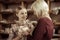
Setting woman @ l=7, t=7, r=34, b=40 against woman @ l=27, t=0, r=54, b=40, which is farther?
woman @ l=7, t=7, r=34, b=40

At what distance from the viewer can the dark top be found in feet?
3.78

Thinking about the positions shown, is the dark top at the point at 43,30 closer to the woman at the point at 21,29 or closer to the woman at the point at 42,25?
the woman at the point at 42,25

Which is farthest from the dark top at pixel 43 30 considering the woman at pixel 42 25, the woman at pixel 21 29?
the woman at pixel 21 29

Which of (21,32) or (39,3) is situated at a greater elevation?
(39,3)

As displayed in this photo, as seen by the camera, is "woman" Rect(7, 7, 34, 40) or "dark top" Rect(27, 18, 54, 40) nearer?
"dark top" Rect(27, 18, 54, 40)

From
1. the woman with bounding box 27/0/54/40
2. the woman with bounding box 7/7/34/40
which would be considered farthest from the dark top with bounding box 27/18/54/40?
the woman with bounding box 7/7/34/40

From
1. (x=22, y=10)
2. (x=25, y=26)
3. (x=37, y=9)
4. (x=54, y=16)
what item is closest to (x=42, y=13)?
(x=37, y=9)

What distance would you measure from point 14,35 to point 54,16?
103cm

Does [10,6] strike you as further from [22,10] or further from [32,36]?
[32,36]

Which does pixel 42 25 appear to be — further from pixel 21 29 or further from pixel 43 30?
pixel 21 29

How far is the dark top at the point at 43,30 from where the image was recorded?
1151mm

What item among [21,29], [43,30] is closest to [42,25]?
[43,30]

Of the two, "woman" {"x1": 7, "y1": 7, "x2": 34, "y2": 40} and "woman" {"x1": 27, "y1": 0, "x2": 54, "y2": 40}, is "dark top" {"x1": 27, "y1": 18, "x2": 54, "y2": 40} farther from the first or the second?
"woman" {"x1": 7, "y1": 7, "x2": 34, "y2": 40}

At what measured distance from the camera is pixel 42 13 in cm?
121
